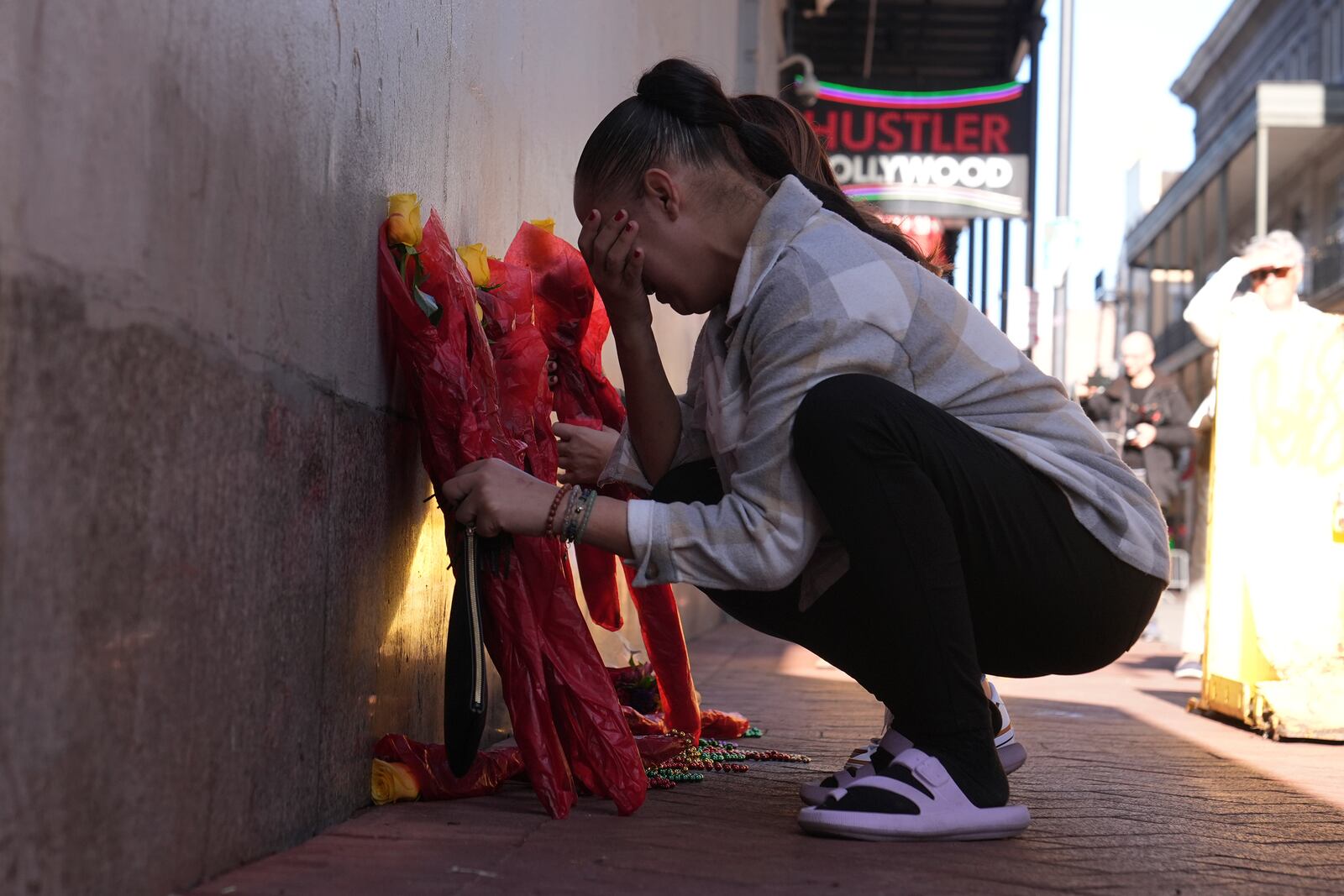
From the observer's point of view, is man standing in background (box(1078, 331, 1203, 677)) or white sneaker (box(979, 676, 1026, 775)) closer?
white sneaker (box(979, 676, 1026, 775))

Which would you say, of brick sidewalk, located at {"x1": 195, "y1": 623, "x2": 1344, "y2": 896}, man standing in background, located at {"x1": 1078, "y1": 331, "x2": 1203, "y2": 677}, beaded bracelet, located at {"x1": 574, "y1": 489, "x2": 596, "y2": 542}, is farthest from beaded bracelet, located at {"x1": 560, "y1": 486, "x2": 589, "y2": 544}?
man standing in background, located at {"x1": 1078, "y1": 331, "x2": 1203, "y2": 677}

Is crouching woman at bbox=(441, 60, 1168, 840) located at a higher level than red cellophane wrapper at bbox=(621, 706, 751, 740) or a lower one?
higher

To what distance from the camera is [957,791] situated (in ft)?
6.86

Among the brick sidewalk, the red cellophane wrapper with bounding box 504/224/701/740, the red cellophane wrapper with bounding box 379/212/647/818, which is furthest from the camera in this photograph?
the red cellophane wrapper with bounding box 504/224/701/740

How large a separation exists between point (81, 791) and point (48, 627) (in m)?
0.18

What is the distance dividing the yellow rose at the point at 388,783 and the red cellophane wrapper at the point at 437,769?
20mm

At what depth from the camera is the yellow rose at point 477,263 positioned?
2555 mm

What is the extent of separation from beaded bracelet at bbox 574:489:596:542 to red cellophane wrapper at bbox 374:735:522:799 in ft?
1.44

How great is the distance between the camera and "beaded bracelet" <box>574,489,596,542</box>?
201 centimetres

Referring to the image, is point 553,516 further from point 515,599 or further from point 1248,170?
point 1248,170

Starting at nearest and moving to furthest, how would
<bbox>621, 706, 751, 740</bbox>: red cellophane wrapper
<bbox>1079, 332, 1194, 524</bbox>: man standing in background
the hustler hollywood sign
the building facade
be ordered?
<bbox>621, 706, 751, 740</bbox>: red cellophane wrapper < <bbox>1079, 332, 1194, 524</bbox>: man standing in background < the hustler hollywood sign < the building facade

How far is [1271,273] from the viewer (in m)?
5.42

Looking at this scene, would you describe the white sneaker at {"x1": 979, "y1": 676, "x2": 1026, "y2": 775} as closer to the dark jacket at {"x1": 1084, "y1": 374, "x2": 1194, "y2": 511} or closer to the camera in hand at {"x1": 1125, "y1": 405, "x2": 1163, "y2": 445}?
the dark jacket at {"x1": 1084, "y1": 374, "x2": 1194, "y2": 511}

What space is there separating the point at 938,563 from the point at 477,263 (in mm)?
987
